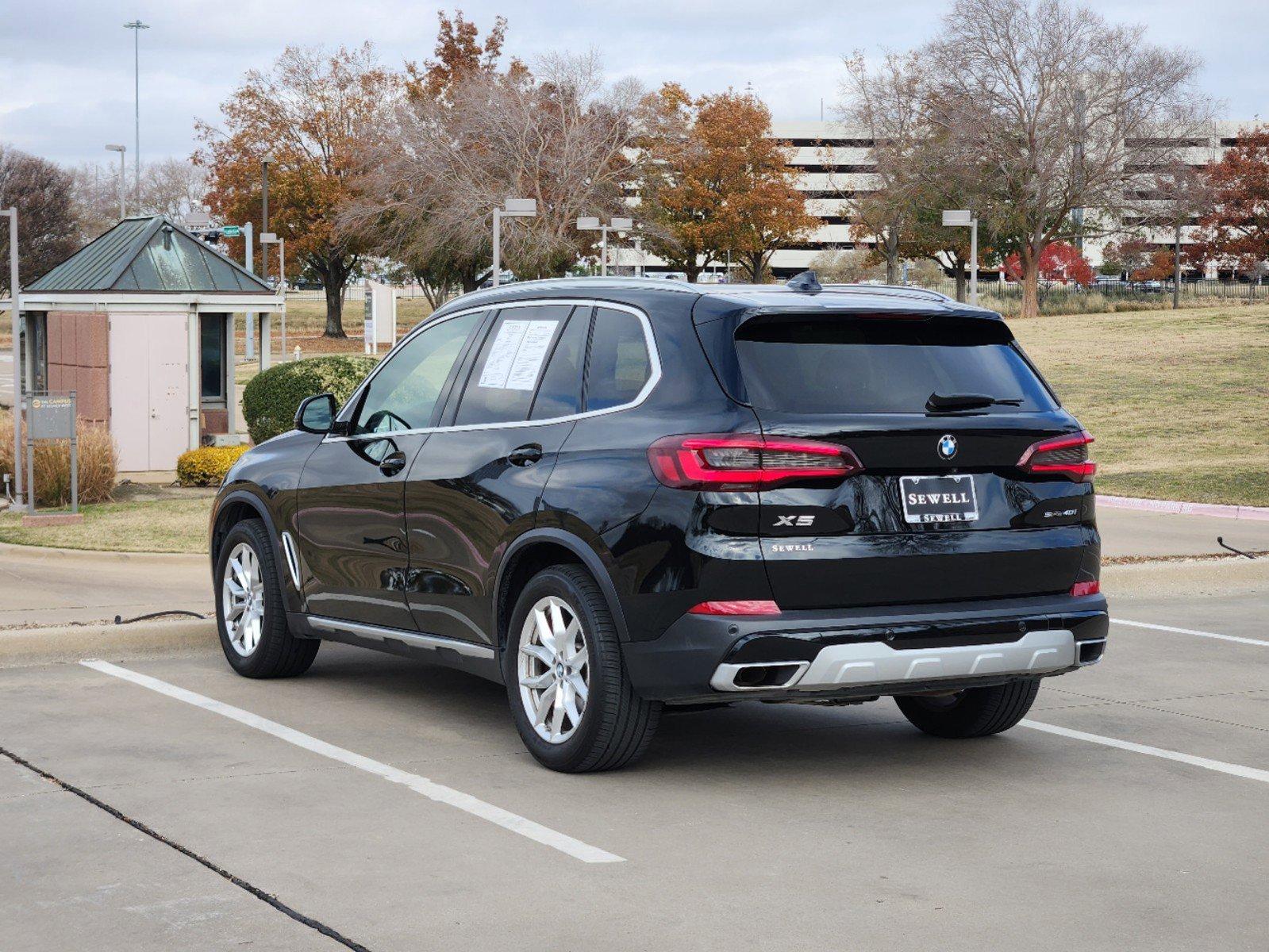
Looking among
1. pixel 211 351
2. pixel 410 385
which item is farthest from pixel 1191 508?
pixel 211 351

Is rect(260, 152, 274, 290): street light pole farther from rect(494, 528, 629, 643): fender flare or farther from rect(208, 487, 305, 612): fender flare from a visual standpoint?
rect(494, 528, 629, 643): fender flare

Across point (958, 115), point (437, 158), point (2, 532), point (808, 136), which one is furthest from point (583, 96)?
point (808, 136)

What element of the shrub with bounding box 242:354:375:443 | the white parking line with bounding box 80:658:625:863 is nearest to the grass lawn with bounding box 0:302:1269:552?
the shrub with bounding box 242:354:375:443

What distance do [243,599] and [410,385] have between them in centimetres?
178

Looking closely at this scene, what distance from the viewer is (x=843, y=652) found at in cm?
591

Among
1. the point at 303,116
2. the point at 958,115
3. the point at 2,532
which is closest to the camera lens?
the point at 2,532

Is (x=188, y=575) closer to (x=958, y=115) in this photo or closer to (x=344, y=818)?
(x=344, y=818)

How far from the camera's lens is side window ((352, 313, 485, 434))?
7598 millimetres

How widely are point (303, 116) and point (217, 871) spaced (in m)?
74.3

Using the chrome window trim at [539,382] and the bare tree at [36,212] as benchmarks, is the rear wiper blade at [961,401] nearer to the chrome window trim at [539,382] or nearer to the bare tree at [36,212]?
the chrome window trim at [539,382]

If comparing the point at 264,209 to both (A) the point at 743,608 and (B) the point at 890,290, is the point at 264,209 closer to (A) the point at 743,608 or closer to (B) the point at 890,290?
(B) the point at 890,290

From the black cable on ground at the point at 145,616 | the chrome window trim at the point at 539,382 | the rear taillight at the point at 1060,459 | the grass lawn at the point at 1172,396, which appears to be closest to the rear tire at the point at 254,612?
the black cable on ground at the point at 145,616

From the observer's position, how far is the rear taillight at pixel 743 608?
19.4 feet

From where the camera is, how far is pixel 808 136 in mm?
143000
